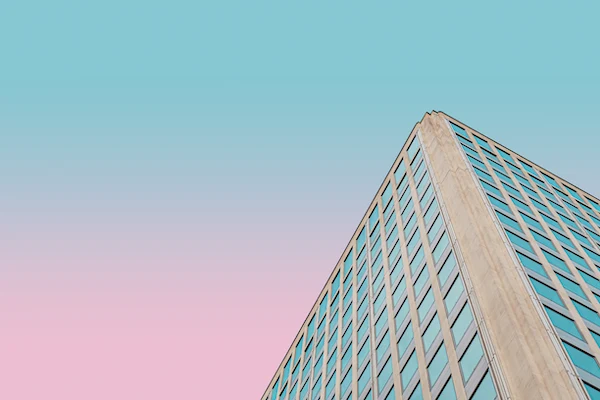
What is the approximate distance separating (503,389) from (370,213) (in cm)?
3493

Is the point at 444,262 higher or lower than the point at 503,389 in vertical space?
higher

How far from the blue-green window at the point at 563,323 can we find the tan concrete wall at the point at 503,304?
136cm

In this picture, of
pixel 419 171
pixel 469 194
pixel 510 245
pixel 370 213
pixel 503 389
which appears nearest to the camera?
pixel 503 389

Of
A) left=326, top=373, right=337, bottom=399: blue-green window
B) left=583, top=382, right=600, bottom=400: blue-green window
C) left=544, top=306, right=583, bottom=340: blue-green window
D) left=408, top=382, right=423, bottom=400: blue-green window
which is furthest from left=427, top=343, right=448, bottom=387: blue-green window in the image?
left=326, top=373, right=337, bottom=399: blue-green window

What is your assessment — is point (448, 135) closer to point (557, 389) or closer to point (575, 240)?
point (575, 240)

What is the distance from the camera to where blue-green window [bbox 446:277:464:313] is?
30750 mm

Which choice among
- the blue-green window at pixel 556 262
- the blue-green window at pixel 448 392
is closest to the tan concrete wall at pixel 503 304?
the blue-green window at pixel 448 392

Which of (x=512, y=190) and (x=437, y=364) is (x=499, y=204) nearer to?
(x=512, y=190)

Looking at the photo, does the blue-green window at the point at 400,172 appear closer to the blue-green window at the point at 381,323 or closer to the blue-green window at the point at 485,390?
the blue-green window at the point at 381,323

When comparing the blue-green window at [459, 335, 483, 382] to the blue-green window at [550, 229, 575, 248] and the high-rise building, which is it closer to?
the high-rise building

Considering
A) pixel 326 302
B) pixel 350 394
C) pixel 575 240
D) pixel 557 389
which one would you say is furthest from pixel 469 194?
pixel 326 302

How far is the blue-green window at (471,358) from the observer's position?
86.1 ft

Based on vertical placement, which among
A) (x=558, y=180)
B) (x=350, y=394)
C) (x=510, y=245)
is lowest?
(x=350, y=394)

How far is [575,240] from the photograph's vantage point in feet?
137
